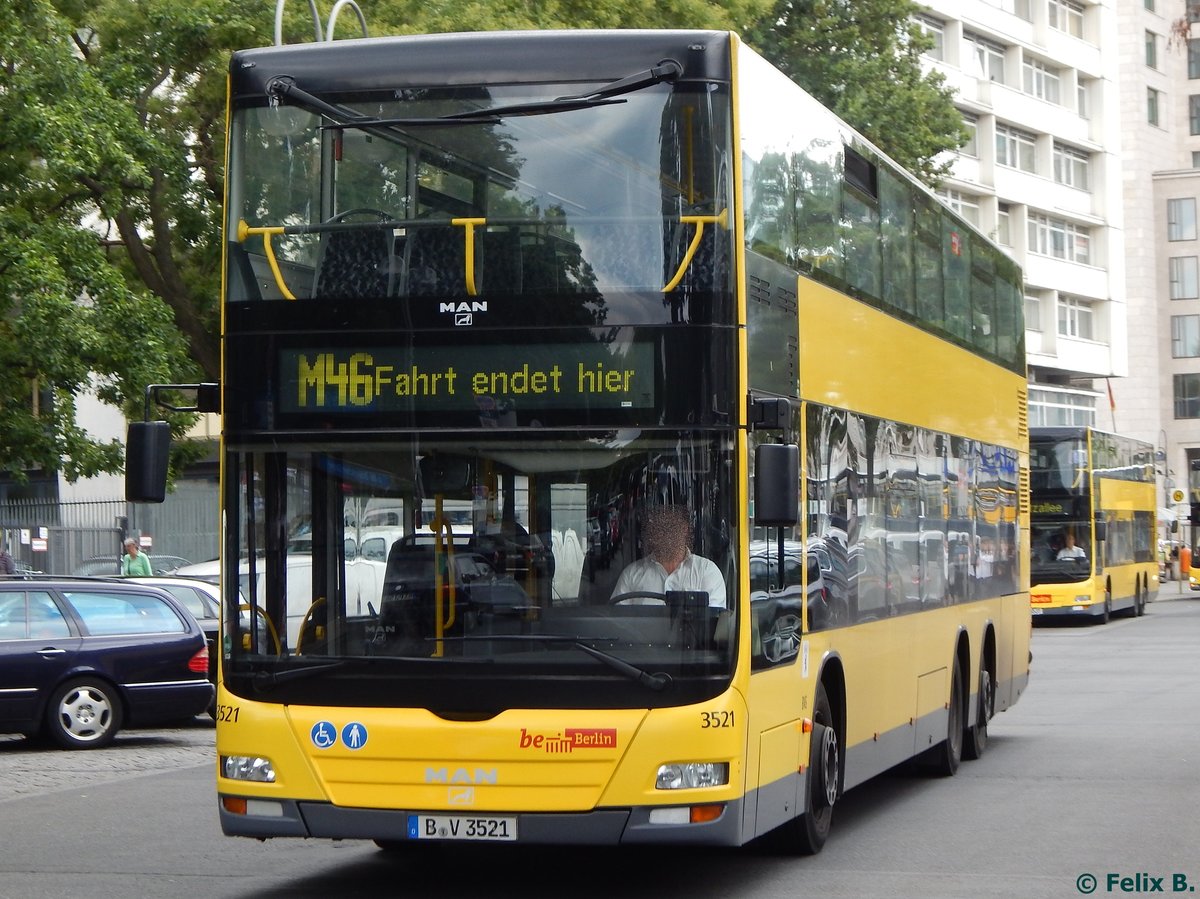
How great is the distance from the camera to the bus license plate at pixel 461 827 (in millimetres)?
8617

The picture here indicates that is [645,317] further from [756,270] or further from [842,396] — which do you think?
[842,396]

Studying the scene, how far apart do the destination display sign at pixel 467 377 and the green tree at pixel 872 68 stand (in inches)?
1259

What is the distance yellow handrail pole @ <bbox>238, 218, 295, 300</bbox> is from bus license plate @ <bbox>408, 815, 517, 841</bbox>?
2.39m

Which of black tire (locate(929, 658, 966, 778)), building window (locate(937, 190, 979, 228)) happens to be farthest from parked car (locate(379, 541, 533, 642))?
building window (locate(937, 190, 979, 228))

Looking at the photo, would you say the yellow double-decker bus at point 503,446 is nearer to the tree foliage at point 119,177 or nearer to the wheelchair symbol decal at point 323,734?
the wheelchair symbol decal at point 323,734

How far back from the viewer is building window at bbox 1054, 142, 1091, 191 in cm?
7119

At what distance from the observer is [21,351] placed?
2244 cm

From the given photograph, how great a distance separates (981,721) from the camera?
15922 mm

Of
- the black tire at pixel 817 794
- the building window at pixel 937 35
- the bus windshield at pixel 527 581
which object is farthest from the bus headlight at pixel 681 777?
the building window at pixel 937 35

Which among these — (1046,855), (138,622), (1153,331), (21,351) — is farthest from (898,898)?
(1153,331)

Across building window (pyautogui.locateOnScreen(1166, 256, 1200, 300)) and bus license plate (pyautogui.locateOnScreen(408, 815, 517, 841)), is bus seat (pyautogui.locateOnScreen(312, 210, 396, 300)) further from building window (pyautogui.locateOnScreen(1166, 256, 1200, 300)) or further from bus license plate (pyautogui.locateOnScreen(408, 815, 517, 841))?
building window (pyautogui.locateOnScreen(1166, 256, 1200, 300))

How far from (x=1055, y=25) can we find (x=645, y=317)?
65705 mm

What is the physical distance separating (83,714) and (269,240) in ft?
31.5

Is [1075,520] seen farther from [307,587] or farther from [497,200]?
[307,587]
